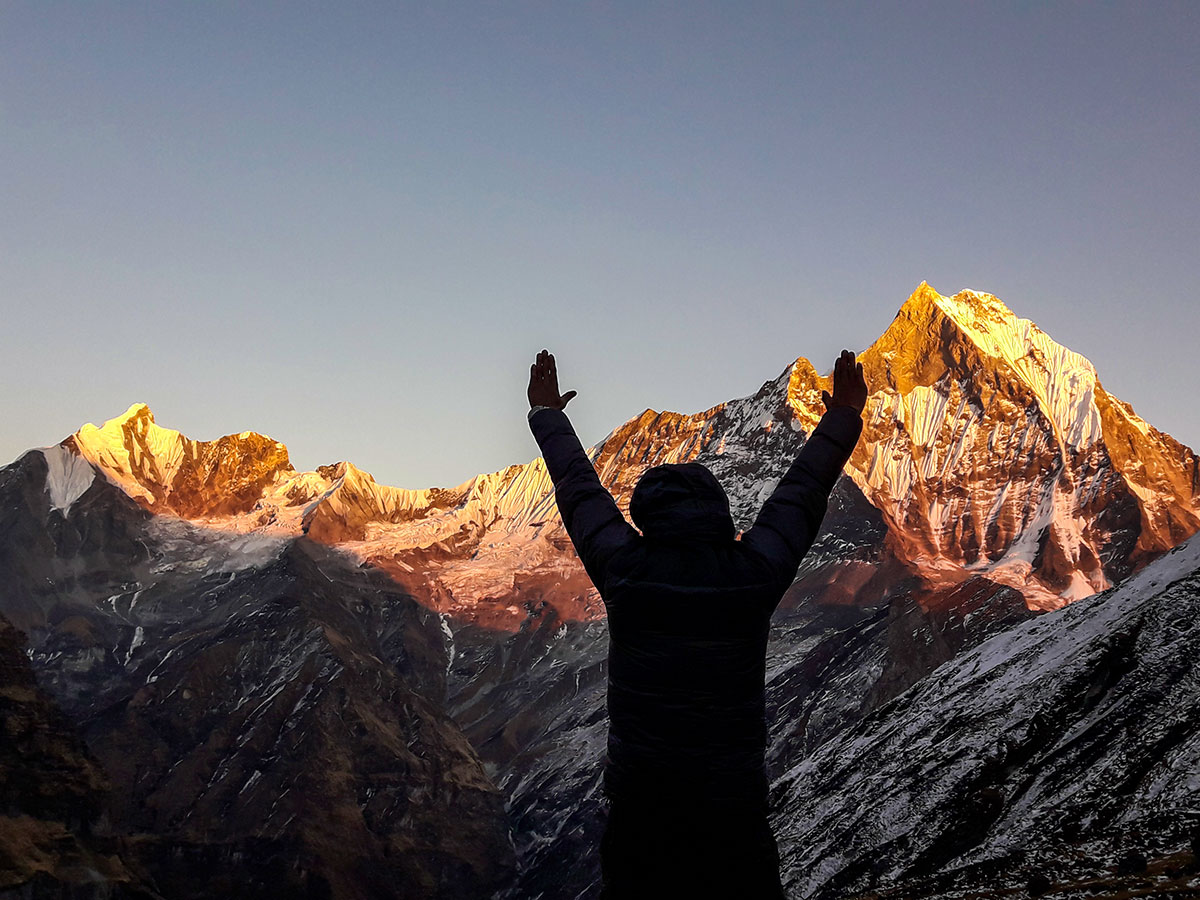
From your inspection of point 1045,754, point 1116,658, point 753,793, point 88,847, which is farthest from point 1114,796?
point 88,847

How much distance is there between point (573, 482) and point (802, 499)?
127cm

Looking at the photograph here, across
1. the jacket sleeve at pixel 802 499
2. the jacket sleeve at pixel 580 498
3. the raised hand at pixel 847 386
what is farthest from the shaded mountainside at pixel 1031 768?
the jacket sleeve at pixel 580 498

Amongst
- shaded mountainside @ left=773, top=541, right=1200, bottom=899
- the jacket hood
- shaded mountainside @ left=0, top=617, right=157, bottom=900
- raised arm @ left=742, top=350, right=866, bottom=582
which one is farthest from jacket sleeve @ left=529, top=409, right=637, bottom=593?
shaded mountainside @ left=0, top=617, right=157, bottom=900

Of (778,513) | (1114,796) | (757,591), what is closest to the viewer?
(757,591)

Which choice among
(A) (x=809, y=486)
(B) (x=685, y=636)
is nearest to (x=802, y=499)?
(A) (x=809, y=486)

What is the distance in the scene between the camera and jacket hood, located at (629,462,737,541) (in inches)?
253

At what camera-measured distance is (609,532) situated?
654 cm

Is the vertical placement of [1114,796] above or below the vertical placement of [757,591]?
below

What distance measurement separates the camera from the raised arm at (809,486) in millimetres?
6613

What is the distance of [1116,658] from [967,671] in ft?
118

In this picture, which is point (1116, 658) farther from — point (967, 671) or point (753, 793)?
point (753, 793)

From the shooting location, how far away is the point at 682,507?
6.47m

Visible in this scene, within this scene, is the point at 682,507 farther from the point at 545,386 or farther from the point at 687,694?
the point at 545,386

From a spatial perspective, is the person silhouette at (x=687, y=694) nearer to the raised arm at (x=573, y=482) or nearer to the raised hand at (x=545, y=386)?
the raised arm at (x=573, y=482)
